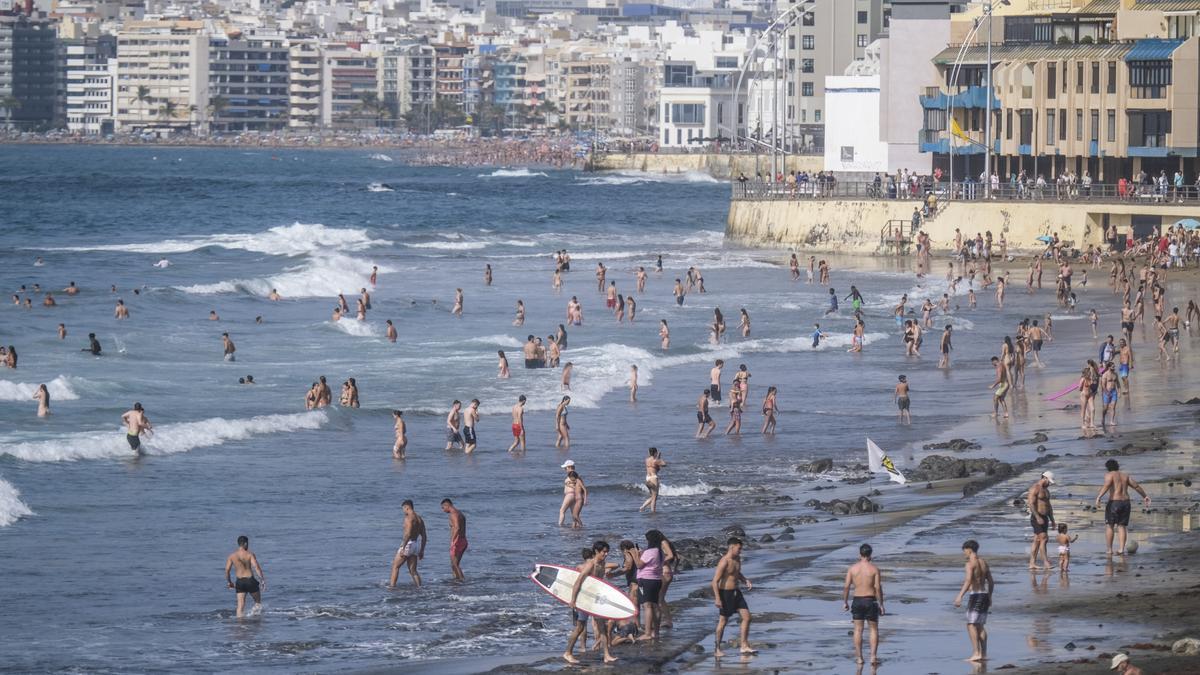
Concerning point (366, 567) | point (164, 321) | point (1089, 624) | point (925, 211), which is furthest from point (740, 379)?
point (925, 211)

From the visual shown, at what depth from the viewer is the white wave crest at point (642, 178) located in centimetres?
16300

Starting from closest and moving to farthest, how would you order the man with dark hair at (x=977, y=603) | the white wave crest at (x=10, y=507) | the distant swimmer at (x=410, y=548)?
the man with dark hair at (x=977, y=603), the distant swimmer at (x=410, y=548), the white wave crest at (x=10, y=507)

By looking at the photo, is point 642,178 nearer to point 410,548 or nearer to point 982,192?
point 982,192

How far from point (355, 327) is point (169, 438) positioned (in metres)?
18.5

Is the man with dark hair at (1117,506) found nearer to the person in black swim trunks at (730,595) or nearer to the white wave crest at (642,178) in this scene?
the person in black swim trunks at (730,595)

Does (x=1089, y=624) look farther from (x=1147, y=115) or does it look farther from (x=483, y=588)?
(x=1147, y=115)

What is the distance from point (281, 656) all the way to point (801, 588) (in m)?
5.33

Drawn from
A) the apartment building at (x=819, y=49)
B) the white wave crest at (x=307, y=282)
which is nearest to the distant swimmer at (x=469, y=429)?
the white wave crest at (x=307, y=282)

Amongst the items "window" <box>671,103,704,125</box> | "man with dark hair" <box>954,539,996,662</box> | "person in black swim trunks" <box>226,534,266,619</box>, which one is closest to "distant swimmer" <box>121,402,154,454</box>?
"person in black swim trunks" <box>226,534,266,619</box>

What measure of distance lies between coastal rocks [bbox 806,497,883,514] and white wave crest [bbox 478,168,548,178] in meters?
157

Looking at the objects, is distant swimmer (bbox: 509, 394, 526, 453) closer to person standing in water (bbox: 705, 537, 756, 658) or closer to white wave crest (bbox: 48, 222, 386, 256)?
person standing in water (bbox: 705, 537, 756, 658)

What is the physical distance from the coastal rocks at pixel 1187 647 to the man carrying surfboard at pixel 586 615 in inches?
192

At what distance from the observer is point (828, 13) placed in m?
137

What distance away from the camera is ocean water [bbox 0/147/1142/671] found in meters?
20.3
